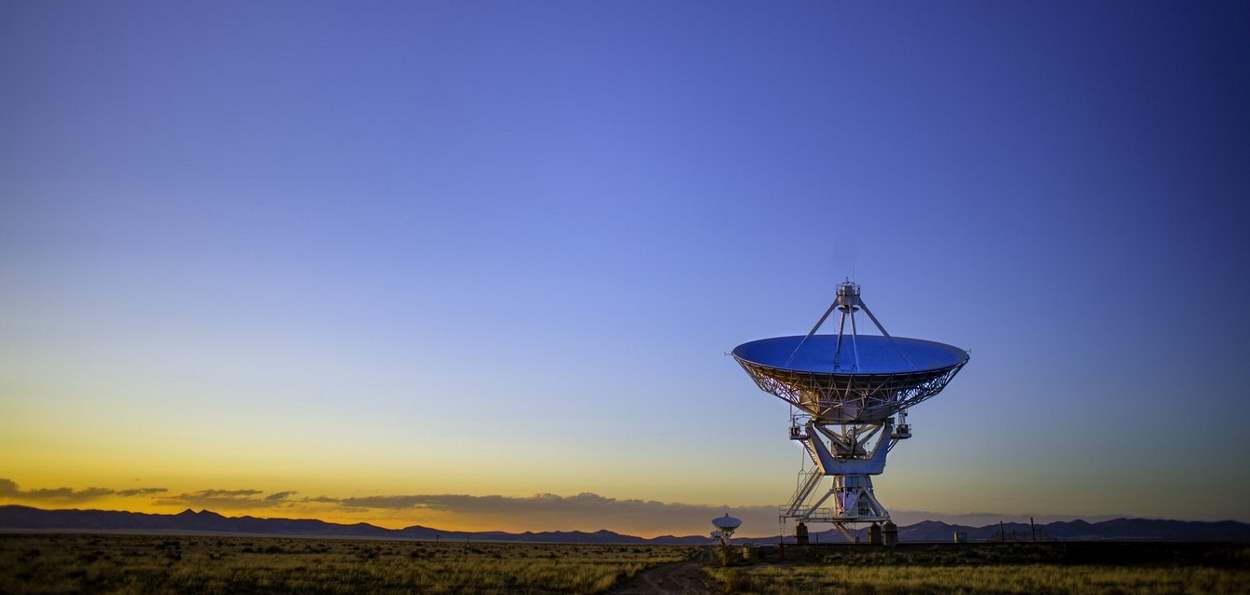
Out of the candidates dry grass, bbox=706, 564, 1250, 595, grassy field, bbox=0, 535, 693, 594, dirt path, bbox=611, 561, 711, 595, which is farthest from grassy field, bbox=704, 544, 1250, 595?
grassy field, bbox=0, 535, 693, 594

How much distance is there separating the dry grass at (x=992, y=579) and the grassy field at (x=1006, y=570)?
0.10ft

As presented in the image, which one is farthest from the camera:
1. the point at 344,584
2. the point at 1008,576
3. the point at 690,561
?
the point at 690,561

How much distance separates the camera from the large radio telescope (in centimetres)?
5169

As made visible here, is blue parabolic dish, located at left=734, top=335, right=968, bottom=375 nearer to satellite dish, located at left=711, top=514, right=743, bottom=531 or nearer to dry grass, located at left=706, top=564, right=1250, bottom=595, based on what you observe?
satellite dish, located at left=711, top=514, right=743, bottom=531

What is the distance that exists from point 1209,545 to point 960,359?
613 inches

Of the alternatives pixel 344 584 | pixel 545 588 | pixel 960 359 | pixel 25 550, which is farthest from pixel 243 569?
pixel 960 359

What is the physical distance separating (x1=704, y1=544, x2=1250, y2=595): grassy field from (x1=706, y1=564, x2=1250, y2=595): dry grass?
3 centimetres

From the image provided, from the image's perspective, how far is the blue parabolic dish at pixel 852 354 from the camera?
5269 cm

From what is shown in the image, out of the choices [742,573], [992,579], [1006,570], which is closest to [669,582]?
[742,573]

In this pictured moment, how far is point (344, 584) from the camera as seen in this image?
30062mm

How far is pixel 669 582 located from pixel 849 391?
21.1m

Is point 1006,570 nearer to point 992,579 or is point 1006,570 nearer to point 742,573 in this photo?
point 992,579

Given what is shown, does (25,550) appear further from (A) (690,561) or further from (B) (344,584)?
(A) (690,561)

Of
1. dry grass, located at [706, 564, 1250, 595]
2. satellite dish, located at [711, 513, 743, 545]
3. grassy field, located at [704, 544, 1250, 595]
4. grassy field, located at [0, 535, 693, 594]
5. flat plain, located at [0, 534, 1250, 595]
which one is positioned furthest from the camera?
satellite dish, located at [711, 513, 743, 545]
